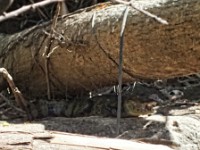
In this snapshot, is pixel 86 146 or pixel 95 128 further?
pixel 95 128

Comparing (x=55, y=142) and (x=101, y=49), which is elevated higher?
(x=101, y=49)

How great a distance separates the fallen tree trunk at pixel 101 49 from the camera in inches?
89.0

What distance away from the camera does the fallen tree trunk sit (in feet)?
7.41

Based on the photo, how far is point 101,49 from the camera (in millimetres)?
2654

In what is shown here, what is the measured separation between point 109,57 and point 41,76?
2.51ft

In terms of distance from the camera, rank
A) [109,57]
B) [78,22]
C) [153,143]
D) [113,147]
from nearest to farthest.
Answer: [113,147], [153,143], [109,57], [78,22]

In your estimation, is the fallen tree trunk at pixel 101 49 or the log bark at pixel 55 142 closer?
the log bark at pixel 55 142

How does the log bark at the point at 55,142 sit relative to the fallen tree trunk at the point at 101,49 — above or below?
below

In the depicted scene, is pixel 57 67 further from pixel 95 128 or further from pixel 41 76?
pixel 95 128

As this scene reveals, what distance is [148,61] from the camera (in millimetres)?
2453

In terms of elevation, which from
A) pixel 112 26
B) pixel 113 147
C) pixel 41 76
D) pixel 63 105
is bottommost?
pixel 113 147

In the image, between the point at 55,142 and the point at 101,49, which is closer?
the point at 55,142

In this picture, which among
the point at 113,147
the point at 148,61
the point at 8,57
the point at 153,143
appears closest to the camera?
the point at 113,147

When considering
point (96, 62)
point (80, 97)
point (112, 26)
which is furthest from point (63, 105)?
point (112, 26)
